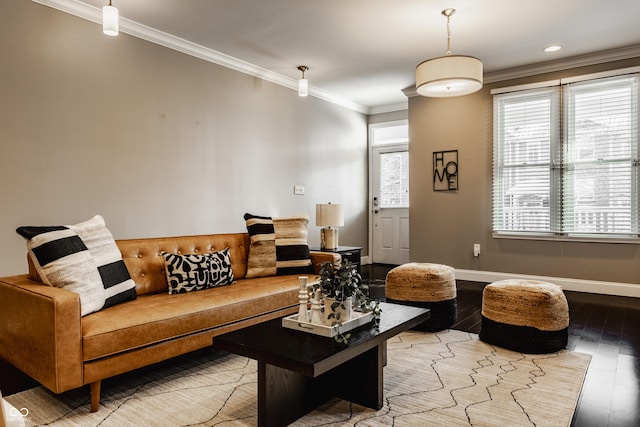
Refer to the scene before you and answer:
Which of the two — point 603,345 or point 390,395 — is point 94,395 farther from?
point 603,345

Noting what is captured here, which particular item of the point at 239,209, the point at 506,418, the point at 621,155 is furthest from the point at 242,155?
the point at 621,155

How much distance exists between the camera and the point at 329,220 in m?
4.83

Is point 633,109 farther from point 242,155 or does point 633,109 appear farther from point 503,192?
point 242,155

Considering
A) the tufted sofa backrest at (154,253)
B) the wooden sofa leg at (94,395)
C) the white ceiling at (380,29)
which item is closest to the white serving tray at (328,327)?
the wooden sofa leg at (94,395)

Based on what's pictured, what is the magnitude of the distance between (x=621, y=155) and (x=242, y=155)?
13.4 ft

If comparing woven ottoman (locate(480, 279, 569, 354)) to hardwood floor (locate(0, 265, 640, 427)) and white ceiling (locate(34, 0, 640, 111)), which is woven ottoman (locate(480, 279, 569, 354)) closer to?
hardwood floor (locate(0, 265, 640, 427))

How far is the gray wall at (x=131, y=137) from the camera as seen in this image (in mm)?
3158

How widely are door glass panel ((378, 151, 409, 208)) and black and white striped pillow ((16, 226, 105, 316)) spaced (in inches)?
205

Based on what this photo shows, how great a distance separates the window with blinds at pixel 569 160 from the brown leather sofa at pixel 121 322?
3457 millimetres

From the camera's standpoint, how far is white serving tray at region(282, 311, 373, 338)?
193 centimetres

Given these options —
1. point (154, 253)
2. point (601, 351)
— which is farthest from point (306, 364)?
point (601, 351)

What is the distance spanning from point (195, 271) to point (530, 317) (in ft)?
7.40

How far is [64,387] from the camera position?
74.8 inches

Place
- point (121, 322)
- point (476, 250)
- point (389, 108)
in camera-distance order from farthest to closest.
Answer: point (389, 108) < point (476, 250) < point (121, 322)
